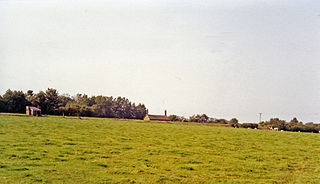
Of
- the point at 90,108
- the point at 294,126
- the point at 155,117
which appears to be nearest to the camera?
the point at 294,126

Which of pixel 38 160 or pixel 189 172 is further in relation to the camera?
pixel 38 160

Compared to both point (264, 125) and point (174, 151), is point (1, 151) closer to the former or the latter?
point (174, 151)

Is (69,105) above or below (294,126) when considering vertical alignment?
above

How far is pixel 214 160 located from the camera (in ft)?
54.6

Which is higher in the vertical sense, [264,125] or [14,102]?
[14,102]

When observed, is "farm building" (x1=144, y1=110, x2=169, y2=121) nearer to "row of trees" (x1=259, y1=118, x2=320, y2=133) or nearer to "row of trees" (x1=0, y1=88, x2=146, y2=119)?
"row of trees" (x1=0, y1=88, x2=146, y2=119)

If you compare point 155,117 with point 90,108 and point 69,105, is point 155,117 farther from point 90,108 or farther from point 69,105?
point 69,105

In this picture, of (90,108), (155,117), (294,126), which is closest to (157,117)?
(155,117)

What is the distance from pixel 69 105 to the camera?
116m

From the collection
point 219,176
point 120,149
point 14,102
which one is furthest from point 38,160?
point 14,102

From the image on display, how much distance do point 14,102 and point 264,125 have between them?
8855 cm

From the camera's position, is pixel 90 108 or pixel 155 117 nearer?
pixel 90 108

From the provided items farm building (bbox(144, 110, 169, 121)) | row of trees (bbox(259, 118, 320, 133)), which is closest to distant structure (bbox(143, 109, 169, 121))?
farm building (bbox(144, 110, 169, 121))

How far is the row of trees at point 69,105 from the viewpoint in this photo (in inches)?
3831
